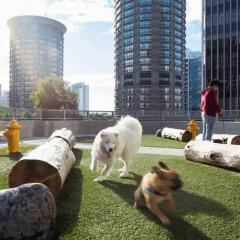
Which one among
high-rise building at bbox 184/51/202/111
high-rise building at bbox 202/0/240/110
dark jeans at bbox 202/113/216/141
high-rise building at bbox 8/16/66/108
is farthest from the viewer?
high-rise building at bbox 8/16/66/108

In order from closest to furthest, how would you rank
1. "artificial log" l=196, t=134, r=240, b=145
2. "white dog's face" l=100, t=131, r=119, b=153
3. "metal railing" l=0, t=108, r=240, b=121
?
"white dog's face" l=100, t=131, r=119, b=153 < "artificial log" l=196, t=134, r=240, b=145 < "metal railing" l=0, t=108, r=240, b=121

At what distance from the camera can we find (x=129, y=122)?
27.9ft

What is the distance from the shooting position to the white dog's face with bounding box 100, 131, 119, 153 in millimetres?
7223

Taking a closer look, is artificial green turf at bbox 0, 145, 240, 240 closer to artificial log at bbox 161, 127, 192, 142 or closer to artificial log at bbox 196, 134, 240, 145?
artificial log at bbox 196, 134, 240, 145

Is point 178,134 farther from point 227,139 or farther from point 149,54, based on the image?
point 149,54

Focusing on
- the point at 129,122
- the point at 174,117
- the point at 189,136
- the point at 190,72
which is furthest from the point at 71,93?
the point at 190,72

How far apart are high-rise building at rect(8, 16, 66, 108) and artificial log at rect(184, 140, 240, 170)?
158322 mm

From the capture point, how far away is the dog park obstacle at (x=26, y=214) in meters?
4.23

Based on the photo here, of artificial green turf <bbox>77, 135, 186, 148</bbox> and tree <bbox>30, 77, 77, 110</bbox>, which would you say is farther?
tree <bbox>30, 77, 77, 110</bbox>

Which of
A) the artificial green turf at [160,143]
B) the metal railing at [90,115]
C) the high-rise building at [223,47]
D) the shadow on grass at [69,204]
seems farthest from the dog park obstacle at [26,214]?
the high-rise building at [223,47]

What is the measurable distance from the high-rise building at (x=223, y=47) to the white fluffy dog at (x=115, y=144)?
71068 millimetres

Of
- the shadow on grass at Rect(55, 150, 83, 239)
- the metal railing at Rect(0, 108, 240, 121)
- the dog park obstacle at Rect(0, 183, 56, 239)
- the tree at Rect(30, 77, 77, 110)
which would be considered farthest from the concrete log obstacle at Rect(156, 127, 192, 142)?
the tree at Rect(30, 77, 77, 110)

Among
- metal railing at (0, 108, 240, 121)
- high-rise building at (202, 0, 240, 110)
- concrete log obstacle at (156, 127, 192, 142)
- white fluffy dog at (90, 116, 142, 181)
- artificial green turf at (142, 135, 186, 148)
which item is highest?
high-rise building at (202, 0, 240, 110)

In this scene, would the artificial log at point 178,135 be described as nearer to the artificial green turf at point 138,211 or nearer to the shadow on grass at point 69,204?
the artificial green turf at point 138,211
